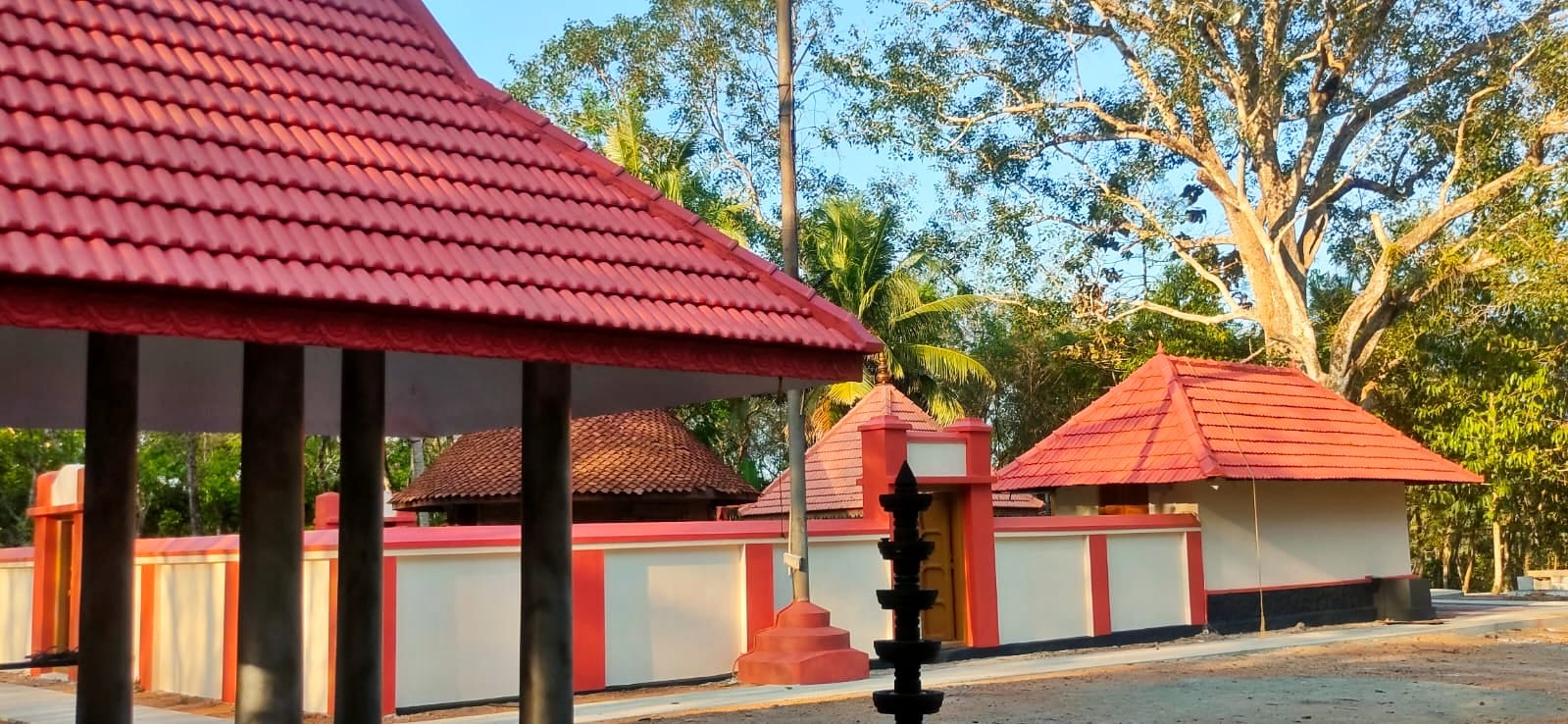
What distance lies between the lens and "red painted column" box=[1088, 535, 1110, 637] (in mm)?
18844

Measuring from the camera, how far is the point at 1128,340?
3216 centimetres

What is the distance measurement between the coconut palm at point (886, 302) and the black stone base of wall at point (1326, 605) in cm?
1059

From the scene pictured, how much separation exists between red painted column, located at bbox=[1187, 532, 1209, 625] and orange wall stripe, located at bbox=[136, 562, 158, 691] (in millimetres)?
13004

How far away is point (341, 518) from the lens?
631 centimetres

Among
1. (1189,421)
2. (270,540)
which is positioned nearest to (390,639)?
(270,540)

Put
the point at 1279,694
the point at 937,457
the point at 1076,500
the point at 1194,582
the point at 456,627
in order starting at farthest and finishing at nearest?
the point at 1076,500 < the point at 1194,582 < the point at 937,457 < the point at 456,627 < the point at 1279,694

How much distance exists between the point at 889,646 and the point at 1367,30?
23.5m

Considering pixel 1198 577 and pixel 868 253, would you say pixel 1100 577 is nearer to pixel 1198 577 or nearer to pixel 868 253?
pixel 1198 577

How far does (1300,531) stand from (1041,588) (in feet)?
16.7

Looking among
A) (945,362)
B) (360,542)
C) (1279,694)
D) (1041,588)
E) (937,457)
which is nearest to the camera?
(360,542)

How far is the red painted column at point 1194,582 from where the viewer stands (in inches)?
781

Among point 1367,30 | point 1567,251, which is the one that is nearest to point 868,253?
point 1367,30

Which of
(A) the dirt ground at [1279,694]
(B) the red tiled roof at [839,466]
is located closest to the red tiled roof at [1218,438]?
(B) the red tiled roof at [839,466]

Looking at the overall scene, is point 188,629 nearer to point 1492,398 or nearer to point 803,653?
point 803,653
